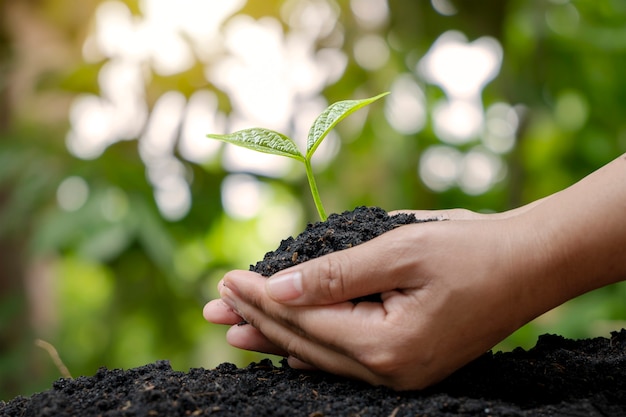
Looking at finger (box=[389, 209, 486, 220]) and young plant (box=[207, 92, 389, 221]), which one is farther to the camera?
finger (box=[389, 209, 486, 220])

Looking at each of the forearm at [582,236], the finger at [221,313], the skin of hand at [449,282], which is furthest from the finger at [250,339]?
the forearm at [582,236]

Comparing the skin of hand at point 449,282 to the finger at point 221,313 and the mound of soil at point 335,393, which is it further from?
the finger at point 221,313

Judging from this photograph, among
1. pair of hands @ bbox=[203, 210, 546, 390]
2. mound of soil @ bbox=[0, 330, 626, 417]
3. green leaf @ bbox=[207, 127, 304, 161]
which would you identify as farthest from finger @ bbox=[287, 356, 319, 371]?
green leaf @ bbox=[207, 127, 304, 161]

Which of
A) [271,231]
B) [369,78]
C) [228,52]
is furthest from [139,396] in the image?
[271,231]

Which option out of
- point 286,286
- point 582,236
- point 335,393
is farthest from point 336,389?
point 582,236

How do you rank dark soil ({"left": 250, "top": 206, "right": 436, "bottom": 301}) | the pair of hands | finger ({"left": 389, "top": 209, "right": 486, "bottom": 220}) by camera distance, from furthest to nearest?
1. finger ({"left": 389, "top": 209, "right": 486, "bottom": 220})
2. dark soil ({"left": 250, "top": 206, "right": 436, "bottom": 301})
3. the pair of hands

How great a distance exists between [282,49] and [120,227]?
0.80m

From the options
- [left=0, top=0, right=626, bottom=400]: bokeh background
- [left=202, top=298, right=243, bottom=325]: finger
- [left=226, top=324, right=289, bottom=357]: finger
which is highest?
[left=0, top=0, right=626, bottom=400]: bokeh background

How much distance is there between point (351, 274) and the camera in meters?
0.58

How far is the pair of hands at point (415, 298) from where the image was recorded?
0.57 metres

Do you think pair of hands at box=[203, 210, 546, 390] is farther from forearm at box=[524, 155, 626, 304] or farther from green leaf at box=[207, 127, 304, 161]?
green leaf at box=[207, 127, 304, 161]

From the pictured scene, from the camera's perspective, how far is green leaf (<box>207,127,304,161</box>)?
29.2 inches

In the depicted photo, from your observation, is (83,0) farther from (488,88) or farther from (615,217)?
(615,217)

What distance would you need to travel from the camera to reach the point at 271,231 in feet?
12.5
